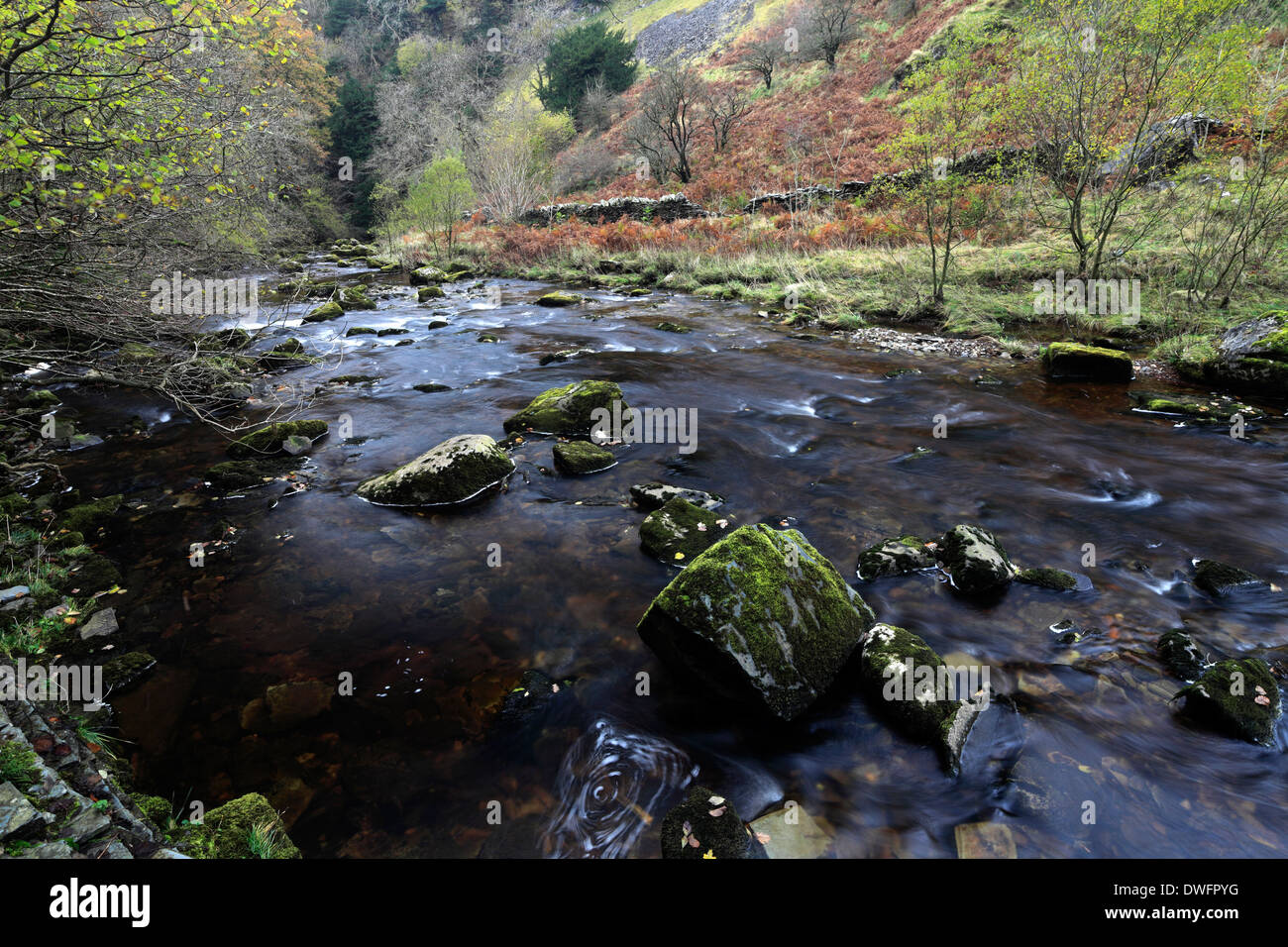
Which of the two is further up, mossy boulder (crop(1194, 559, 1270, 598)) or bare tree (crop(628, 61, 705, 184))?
bare tree (crop(628, 61, 705, 184))

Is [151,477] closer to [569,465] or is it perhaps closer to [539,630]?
[569,465]

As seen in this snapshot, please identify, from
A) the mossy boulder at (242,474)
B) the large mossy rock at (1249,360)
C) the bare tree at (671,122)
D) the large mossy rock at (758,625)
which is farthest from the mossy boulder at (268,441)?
the bare tree at (671,122)

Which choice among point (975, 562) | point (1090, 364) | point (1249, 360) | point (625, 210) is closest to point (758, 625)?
point (975, 562)

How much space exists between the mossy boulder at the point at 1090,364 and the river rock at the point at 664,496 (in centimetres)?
741

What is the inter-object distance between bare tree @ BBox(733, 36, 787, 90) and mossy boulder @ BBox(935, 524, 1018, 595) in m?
40.0

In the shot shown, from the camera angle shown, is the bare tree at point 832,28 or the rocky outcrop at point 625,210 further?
the bare tree at point 832,28

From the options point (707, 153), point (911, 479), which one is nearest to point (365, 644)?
point (911, 479)

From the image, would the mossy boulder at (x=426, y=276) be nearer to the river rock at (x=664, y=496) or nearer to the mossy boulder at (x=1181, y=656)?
the river rock at (x=664, y=496)

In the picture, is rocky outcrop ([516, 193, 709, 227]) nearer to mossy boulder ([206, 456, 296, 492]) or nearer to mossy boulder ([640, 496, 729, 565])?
mossy boulder ([206, 456, 296, 492])

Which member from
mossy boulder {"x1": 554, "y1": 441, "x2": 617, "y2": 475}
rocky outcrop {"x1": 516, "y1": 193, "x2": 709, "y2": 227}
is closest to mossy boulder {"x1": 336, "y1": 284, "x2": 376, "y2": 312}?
rocky outcrop {"x1": 516, "y1": 193, "x2": 709, "y2": 227}

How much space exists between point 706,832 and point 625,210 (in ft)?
92.5

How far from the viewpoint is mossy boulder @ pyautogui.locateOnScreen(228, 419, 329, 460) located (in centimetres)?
708

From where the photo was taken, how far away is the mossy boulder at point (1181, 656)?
373cm

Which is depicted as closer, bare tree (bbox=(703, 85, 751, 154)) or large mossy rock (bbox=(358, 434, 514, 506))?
large mossy rock (bbox=(358, 434, 514, 506))
